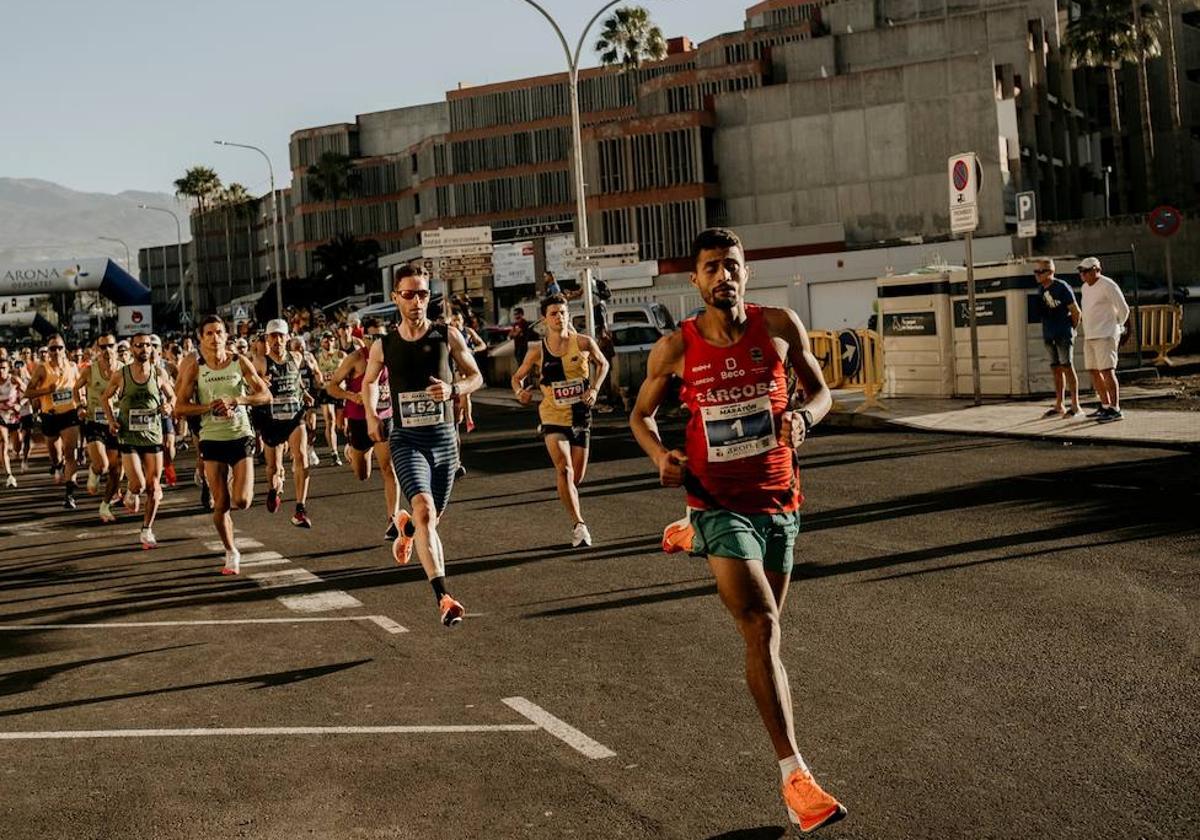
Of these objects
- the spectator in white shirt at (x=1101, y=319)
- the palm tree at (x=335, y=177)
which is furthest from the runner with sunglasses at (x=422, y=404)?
the palm tree at (x=335, y=177)

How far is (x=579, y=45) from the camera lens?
34.4 metres

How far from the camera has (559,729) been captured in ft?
21.2

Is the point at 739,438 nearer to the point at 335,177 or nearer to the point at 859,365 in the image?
the point at 859,365

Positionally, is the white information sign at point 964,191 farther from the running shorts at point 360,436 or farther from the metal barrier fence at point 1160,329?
the running shorts at point 360,436

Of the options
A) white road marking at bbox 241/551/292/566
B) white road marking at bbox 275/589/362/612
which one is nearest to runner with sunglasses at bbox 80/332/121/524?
white road marking at bbox 241/551/292/566

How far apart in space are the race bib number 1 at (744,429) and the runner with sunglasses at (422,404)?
148 inches

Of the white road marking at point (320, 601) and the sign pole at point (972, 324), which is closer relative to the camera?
the white road marking at point (320, 601)

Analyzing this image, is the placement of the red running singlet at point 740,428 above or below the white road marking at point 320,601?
above

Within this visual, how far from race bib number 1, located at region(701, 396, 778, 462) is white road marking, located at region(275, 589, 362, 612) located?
16.4 feet

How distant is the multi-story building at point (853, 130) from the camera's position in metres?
63.3

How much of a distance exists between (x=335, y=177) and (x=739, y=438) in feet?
368

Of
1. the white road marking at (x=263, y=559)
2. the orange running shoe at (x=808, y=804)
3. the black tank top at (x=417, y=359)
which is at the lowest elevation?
the orange running shoe at (x=808, y=804)

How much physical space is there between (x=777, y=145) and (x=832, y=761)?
63.5 metres

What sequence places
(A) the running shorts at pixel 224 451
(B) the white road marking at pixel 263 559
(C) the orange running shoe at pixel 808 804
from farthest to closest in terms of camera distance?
(B) the white road marking at pixel 263 559, (A) the running shorts at pixel 224 451, (C) the orange running shoe at pixel 808 804
